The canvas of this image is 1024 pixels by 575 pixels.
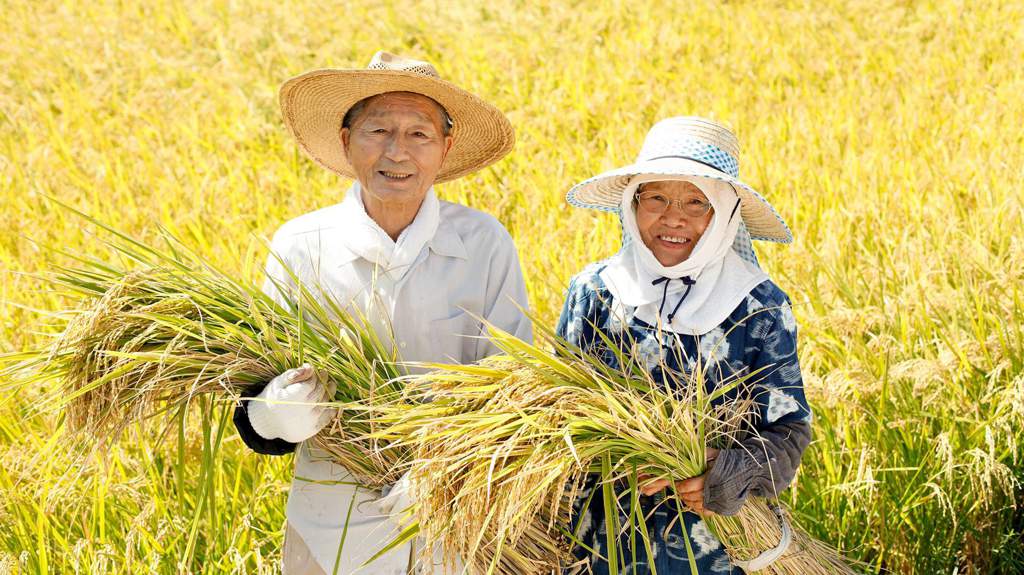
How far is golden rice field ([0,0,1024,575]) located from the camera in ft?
8.02

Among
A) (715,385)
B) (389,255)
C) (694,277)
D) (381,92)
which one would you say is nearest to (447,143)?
(381,92)

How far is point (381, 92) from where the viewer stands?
6.68ft

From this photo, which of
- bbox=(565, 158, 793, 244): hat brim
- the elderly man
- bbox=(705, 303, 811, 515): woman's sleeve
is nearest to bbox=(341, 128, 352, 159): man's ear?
the elderly man

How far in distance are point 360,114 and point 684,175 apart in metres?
0.69

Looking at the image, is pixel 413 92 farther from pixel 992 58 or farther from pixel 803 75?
pixel 992 58

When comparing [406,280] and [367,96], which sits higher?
[367,96]

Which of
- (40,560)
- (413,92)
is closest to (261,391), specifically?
(413,92)

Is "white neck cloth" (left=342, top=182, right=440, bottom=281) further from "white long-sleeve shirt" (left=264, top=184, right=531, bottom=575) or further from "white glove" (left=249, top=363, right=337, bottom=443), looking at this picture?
"white glove" (left=249, top=363, right=337, bottom=443)

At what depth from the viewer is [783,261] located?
3330 mm

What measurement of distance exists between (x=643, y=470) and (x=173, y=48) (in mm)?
5724

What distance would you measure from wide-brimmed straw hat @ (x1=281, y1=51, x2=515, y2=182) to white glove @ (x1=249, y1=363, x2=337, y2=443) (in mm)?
593

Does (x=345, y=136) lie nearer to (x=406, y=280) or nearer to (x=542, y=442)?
(x=406, y=280)

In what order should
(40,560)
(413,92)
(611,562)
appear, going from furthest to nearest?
(40,560), (413,92), (611,562)

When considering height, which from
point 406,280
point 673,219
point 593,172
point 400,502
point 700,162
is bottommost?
point 400,502
